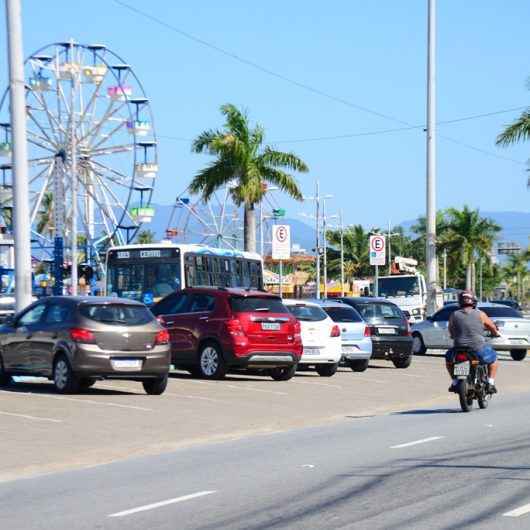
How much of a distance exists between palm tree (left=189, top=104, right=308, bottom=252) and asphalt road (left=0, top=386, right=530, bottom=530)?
2741cm

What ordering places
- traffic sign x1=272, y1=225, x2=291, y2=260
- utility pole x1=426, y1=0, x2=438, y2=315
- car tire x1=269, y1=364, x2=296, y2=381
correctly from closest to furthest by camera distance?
car tire x1=269, y1=364, x2=296, y2=381 < traffic sign x1=272, y1=225, x2=291, y2=260 < utility pole x1=426, y1=0, x2=438, y2=315

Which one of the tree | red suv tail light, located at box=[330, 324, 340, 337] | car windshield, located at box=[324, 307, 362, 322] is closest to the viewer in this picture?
red suv tail light, located at box=[330, 324, 340, 337]

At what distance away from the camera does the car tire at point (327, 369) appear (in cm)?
2677

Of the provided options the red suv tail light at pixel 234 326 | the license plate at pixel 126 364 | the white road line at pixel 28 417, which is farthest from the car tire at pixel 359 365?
the white road line at pixel 28 417

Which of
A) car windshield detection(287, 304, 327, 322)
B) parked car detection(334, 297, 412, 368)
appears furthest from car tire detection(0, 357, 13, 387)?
parked car detection(334, 297, 412, 368)

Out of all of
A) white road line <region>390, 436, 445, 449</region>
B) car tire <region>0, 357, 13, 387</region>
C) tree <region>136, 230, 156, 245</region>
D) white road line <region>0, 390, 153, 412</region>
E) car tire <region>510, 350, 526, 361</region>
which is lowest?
car tire <region>510, 350, 526, 361</region>

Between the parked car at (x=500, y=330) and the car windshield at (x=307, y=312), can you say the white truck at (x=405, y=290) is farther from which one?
the car windshield at (x=307, y=312)

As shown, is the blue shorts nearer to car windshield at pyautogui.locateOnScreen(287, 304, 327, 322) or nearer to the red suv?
the red suv

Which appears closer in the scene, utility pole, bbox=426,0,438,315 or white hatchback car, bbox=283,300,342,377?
white hatchback car, bbox=283,300,342,377

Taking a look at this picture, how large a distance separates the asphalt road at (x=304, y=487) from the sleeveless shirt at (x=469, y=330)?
2562 mm

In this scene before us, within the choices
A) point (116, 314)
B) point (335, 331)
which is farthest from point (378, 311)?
point (116, 314)

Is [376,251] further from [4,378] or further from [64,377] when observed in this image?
[64,377]

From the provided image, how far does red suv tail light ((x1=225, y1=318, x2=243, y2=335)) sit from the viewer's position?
24.0 metres

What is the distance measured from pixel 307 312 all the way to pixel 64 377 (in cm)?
759
